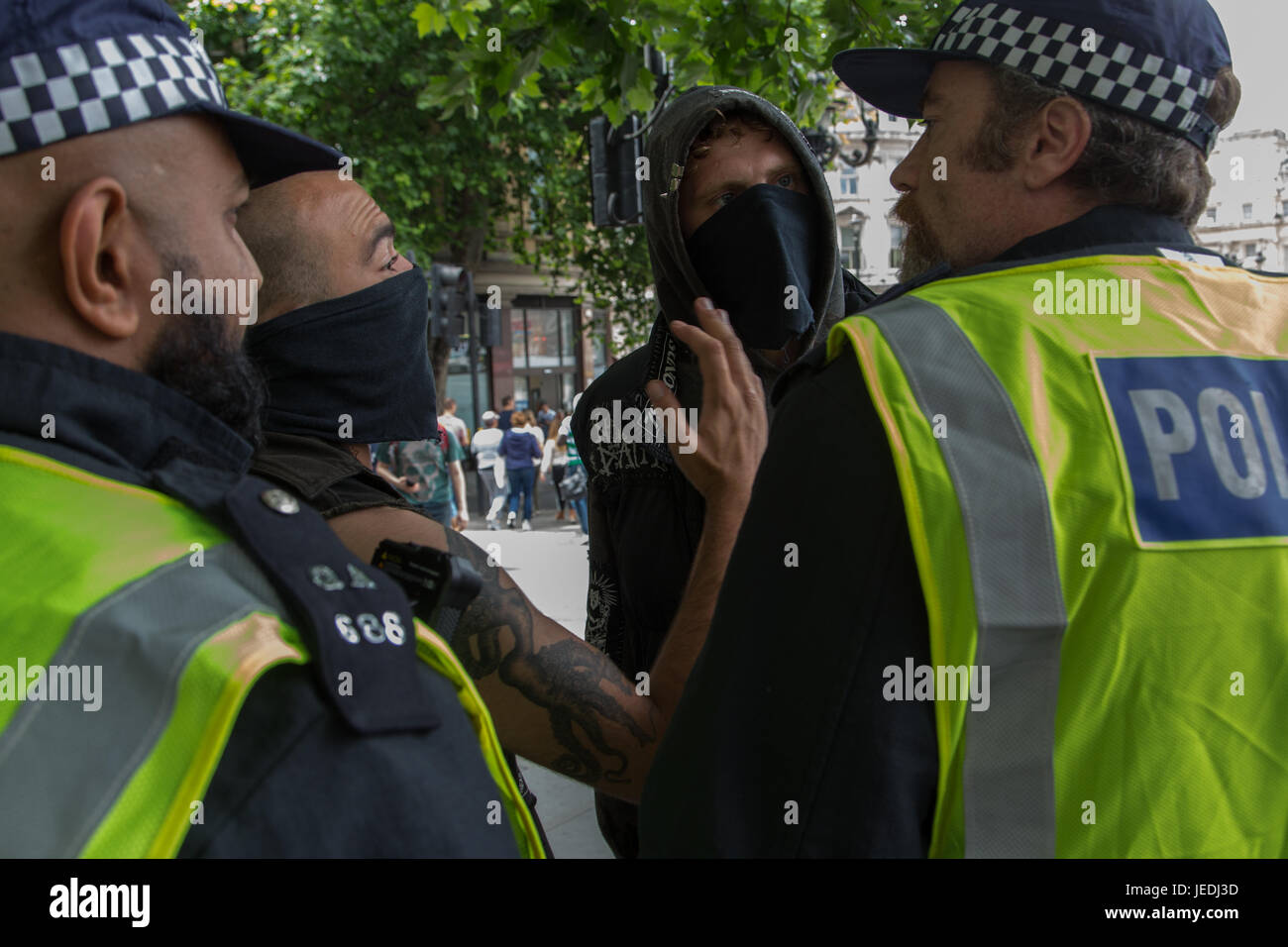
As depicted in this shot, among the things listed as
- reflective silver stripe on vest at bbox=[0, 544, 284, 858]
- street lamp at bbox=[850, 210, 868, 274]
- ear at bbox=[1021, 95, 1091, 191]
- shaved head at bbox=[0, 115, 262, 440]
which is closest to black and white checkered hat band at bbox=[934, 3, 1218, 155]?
ear at bbox=[1021, 95, 1091, 191]

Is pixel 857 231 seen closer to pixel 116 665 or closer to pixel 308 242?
pixel 308 242

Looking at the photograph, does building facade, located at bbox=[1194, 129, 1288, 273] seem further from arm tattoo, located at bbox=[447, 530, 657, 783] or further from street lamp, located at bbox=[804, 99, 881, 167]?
arm tattoo, located at bbox=[447, 530, 657, 783]

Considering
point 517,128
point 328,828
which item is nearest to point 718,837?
point 328,828

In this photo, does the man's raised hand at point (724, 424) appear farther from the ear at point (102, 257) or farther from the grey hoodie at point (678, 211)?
the ear at point (102, 257)

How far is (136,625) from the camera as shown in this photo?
2.81 feet

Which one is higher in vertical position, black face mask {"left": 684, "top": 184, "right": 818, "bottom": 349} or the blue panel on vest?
black face mask {"left": 684, "top": 184, "right": 818, "bottom": 349}

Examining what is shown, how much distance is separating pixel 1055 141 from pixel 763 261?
1.01 metres

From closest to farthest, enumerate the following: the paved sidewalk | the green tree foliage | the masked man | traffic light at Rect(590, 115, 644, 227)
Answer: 1. the masked man
2. the green tree foliage
3. the paved sidewalk
4. traffic light at Rect(590, 115, 644, 227)

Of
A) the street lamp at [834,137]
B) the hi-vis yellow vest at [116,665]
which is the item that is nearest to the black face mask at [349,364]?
the hi-vis yellow vest at [116,665]

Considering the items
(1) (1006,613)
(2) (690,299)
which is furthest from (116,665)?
(2) (690,299)

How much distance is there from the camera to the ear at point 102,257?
103 centimetres

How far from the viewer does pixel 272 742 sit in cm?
87

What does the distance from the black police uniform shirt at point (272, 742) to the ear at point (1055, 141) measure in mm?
1086

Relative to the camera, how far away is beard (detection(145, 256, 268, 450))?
1115mm
